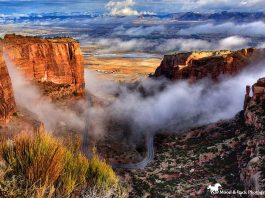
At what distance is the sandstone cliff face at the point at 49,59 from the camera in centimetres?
12694

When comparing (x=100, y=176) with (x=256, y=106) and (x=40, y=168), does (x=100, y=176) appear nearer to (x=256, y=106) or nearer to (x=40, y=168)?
(x=40, y=168)

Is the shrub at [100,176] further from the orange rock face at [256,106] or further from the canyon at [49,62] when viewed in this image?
the canyon at [49,62]

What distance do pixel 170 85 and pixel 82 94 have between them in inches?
1406

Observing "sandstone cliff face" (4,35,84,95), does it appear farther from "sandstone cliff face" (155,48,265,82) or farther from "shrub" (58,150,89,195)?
"shrub" (58,150,89,195)

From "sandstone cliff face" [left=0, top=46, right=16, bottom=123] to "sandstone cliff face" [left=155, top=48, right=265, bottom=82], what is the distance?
72.8 metres

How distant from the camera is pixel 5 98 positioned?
91.2 meters

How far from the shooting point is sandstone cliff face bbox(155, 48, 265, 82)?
5541 inches

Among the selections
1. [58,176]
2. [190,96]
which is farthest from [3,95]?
[190,96]

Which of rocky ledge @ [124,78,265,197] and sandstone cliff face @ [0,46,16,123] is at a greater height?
sandstone cliff face @ [0,46,16,123]

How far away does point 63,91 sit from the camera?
136m

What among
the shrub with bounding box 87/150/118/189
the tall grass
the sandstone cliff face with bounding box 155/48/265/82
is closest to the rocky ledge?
the shrub with bounding box 87/150/118/189

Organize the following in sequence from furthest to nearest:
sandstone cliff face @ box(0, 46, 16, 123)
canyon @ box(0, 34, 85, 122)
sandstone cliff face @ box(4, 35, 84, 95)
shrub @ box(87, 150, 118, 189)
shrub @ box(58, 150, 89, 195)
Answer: sandstone cliff face @ box(4, 35, 84, 95) < canyon @ box(0, 34, 85, 122) < sandstone cliff face @ box(0, 46, 16, 123) < shrub @ box(87, 150, 118, 189) < shrub @ box(58, 150, 89, 195)

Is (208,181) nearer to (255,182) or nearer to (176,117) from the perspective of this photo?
(255,182)

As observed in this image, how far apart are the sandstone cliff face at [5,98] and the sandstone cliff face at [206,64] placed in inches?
2864
